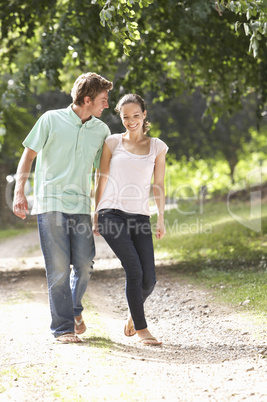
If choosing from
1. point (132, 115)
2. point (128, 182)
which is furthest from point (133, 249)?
point (132, 115)

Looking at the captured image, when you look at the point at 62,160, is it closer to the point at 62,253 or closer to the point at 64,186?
the point at 64,186

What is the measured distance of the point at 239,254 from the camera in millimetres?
9367

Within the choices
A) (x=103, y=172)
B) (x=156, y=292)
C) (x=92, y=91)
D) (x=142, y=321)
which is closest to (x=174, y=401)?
(x=142, y=321)

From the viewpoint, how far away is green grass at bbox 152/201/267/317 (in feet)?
21.5

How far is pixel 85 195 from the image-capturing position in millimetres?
4570

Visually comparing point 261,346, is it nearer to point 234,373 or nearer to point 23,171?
point 234,373

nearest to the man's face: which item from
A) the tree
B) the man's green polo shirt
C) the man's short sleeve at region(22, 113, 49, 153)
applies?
the man's green polo shirt

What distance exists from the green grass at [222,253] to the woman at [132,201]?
155 centimetres

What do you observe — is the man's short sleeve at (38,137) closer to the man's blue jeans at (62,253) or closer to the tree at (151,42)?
the man's blue jeans at (62,253)

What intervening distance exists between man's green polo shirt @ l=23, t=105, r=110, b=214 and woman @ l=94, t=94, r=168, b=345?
16cm

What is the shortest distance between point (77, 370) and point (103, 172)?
5.64 ft

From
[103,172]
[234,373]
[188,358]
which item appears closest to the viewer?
[234,373]

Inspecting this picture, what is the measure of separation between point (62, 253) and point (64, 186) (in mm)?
579

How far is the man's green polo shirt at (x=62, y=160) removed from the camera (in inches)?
175
